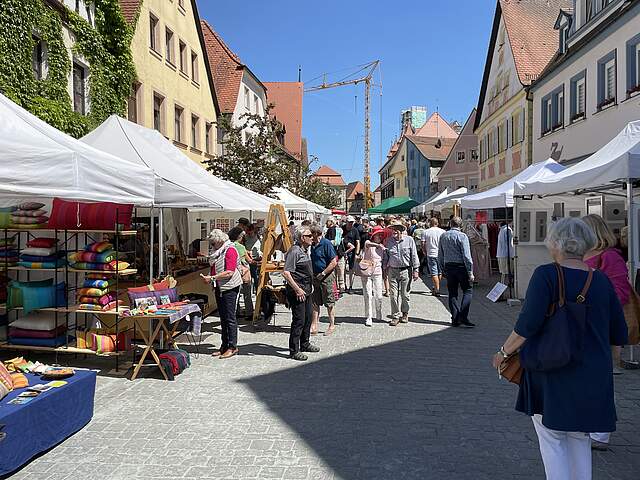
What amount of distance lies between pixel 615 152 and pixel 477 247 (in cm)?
728

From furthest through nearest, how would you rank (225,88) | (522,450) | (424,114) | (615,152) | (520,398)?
1. (424,114)
2. (225,88)
3. (615,152)
4. (522,450)
5. (520,398)

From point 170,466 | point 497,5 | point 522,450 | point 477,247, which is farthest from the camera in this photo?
point 497,5

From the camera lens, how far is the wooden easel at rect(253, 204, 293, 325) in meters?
9.75

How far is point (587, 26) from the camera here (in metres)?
15.7

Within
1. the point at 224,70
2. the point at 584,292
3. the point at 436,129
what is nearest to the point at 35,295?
the point at 584,292

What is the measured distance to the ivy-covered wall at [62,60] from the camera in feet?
36.6

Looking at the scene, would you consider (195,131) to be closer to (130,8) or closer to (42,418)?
(130,8)

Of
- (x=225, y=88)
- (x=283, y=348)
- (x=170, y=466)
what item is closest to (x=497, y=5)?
(x=225, y=88)

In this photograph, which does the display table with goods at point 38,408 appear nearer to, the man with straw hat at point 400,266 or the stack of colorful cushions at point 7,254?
the stack of colorful cushions at point 7,254

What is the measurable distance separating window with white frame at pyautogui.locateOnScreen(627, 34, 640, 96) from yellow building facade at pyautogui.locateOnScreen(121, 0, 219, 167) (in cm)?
1370

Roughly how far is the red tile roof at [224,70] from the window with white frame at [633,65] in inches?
777

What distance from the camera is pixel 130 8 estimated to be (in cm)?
1778

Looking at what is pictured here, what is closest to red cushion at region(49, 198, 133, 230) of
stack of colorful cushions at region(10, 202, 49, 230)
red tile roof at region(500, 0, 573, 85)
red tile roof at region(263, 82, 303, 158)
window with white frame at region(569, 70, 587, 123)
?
stack of colorful cushions at region(10, 202, 49, 230)

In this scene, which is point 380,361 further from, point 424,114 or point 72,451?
point 424,114
